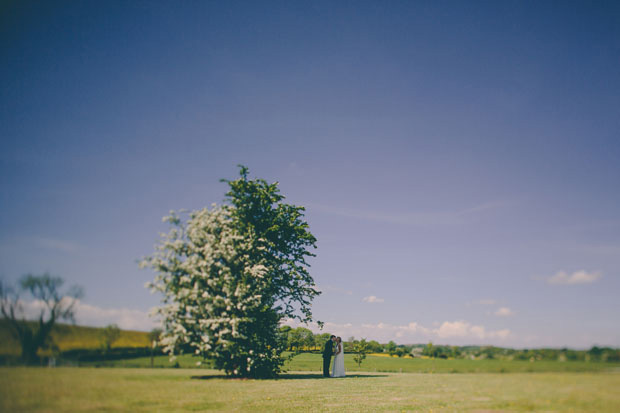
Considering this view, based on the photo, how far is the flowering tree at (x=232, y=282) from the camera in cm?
2112

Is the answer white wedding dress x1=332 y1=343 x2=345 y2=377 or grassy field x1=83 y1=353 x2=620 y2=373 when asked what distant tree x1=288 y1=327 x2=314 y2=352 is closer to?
grassy field x1=83 y1=353 x2=620 y2=373

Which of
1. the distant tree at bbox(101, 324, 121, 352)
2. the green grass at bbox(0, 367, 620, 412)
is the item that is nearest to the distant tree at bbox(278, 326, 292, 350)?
the green grass at bbox(0, 367, 620, 412)

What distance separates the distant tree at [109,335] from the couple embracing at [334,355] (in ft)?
56.7

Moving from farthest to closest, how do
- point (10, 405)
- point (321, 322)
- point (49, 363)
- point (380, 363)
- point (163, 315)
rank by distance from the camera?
1. point (380, 363)
2. point (321, 322)
3. point (163, 315)
4. point (49, 363)
5. point (10, 405)

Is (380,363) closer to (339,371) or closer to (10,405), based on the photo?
(339,371)

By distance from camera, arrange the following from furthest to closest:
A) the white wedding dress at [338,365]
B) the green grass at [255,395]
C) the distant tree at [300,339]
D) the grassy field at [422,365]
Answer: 1. the white wedding dress at [338,365]
2. the distant tree at [300,339]
3. the grassy field at [422,365]
4. the green grass at [255,395]

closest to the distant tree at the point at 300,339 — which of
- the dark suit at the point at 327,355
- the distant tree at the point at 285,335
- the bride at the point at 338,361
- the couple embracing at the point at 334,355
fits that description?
the distant tree at the point at 285,335

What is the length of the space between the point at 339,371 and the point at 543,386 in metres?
15.7

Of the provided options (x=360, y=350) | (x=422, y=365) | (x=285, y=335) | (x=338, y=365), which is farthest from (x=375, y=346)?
(x=285, y=335)

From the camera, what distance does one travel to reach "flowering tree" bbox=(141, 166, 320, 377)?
2112cm

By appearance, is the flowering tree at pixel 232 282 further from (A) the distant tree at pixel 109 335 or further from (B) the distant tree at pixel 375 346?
(B) the distant tree at pixel 375 346

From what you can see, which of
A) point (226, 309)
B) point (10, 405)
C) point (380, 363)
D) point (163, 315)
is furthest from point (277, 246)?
point (380, 363)

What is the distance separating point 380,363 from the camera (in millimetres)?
46062

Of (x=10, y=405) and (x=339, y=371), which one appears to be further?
(x=339, y=371)
